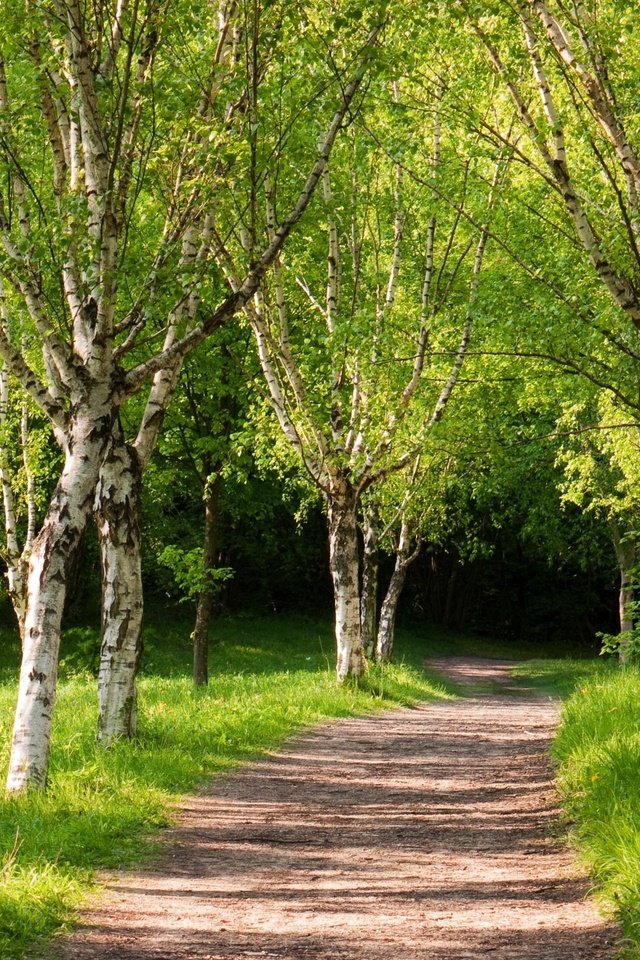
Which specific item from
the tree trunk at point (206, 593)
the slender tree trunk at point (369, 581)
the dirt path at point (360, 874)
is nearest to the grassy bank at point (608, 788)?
the dirt path at point (360, 874)

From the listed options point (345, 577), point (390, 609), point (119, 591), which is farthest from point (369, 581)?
point (119, 591)

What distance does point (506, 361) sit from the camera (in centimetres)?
1598

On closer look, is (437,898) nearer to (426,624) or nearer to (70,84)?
(70,84)

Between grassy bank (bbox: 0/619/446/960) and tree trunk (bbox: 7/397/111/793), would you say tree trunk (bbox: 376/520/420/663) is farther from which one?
tree trunk (bbox: 7/397/111/793)

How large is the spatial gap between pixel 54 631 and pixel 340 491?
34.0 ft

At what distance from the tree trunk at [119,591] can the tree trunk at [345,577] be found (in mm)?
7182

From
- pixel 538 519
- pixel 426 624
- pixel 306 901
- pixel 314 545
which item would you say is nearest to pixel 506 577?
pixel 426 624

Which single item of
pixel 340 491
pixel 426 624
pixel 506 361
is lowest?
pixel 426 624

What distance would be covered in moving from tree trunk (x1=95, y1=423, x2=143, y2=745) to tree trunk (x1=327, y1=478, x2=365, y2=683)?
23.6ft

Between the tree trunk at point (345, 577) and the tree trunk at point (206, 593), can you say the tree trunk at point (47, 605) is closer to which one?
the tree trunk at point (345, 577)

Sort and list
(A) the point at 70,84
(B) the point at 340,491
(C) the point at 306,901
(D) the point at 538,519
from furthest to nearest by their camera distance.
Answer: (D) the point at 538,519
(B) the point at 340,491
(A) the point at 70,84
(C) the point at 306,901

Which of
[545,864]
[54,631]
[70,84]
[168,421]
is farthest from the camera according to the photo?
[168,421]

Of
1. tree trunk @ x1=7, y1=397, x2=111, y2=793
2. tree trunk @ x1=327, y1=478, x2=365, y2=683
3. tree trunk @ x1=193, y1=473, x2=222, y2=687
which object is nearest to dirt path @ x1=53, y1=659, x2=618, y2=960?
tree trunk @ x1=7, y1=397, x2=111, y2=793

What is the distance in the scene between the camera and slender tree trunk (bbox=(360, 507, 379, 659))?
25391 millimetres
